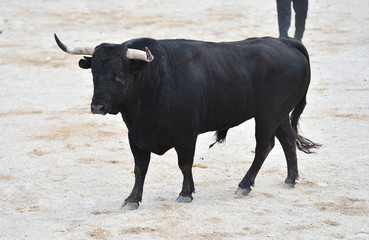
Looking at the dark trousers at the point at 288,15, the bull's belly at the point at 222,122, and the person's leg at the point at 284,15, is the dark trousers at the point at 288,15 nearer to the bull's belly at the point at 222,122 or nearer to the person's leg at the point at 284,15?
the person's leg at the point at 284,15

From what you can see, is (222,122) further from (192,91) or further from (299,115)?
(299,115)

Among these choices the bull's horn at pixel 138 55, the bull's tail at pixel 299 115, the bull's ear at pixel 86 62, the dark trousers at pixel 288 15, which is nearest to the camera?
the bull's horn at pixel 138 55

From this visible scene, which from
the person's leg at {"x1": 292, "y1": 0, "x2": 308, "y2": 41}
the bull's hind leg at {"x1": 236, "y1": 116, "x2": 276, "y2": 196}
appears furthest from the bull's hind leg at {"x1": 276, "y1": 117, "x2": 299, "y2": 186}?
the person's leg at {"x1": 292, "y1": 0, "x2": 308, "y2": 41}

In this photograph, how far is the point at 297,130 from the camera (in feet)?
25.9

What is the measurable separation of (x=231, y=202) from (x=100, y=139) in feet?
9.83

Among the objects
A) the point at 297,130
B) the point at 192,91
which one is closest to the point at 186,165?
the point at 192,91

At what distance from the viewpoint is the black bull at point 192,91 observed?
6.39m

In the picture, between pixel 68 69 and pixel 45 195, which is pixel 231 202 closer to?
pixel 45 195

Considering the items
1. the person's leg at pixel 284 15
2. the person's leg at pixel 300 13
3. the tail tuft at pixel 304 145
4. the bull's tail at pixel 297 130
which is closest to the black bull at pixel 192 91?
the bull's tail at pixel 297 130

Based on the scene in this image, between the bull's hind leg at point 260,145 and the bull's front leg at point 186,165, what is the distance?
1.74 ft

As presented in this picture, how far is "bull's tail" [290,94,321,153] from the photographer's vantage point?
7848mm

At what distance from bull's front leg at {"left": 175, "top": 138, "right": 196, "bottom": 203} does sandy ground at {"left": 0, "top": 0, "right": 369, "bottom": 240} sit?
0.09 m

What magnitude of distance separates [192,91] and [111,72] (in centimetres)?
82

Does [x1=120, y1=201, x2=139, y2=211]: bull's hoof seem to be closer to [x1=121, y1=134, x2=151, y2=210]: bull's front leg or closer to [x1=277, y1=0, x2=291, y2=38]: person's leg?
[x1=121, y1=134, x2=151, y2=210]: bull's front leg
